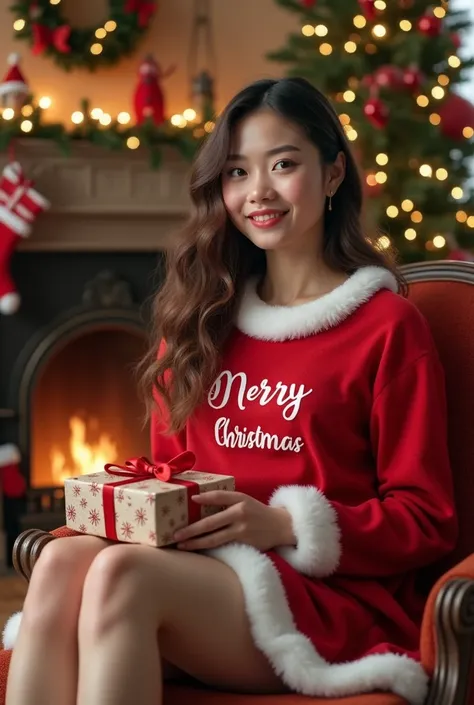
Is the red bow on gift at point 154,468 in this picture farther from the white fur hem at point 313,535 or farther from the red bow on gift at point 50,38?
the red bow on gift at point 50,38

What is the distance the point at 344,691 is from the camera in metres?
1.29

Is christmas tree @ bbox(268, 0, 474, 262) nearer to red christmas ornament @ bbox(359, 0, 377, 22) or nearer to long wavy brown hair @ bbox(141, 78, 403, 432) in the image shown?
red christmas ornament @ bbox(359, 0, 377, 22)

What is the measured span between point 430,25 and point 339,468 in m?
2.47

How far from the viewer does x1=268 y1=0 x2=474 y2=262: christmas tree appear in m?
3.54

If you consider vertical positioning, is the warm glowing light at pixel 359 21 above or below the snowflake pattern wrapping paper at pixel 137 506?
above

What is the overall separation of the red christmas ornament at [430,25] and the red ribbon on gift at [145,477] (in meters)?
2.57

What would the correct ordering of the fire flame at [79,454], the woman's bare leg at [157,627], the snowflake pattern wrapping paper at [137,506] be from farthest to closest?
the fire flame at [79,454] → the snowflake pattern wrapping paper at [137,506] → the woman's bare leg at [157,627]

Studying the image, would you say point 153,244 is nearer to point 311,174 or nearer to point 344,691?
point 311,174

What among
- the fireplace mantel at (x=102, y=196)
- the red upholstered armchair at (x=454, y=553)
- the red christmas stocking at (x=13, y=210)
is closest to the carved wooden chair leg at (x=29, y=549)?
the red upholstered armchair at (x=454, y=553)

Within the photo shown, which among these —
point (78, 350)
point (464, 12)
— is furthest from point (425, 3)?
point (78, 350)

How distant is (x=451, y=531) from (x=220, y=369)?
48cm

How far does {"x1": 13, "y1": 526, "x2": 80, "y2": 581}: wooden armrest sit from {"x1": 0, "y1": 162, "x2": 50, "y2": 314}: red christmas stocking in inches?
89.8

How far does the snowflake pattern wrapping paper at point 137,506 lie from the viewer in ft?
4.29

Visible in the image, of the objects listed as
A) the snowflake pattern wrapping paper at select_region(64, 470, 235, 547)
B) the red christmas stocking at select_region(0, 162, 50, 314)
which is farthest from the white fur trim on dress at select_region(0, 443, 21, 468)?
the snowflake pattern wrapping paper at select_region(64, 470, 235, 547)
